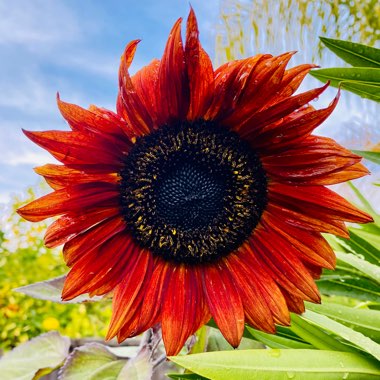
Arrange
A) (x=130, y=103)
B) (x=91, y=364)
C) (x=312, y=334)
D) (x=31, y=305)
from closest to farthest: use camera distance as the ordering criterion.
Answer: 1. (x=130, y=103)
2. (x=312, y=334)
3. (x=91, y=364)
4. (x=31, y=305)

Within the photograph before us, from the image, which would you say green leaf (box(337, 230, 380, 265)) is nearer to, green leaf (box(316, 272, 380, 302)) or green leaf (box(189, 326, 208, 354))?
green leaf (box(316, 272, 380, 302))

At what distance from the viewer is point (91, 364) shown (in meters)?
0.57

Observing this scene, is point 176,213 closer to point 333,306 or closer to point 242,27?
point 333,306

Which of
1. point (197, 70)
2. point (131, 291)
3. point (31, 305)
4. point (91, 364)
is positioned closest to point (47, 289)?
point (91, 364)

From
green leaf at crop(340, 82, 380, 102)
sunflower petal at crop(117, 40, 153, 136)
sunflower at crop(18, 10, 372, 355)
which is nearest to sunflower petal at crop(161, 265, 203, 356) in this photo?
sunflower at crop(18, 10, 372, 355)

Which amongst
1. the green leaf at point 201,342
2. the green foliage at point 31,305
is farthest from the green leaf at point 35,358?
the green foliage at point 31,305

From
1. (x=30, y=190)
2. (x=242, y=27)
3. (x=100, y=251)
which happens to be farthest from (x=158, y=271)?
(x=30, y=190)

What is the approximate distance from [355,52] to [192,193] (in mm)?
221

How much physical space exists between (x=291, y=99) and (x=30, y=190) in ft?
5.12

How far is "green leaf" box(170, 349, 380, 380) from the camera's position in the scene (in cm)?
35

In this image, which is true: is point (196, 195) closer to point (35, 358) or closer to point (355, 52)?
point (355, 52)

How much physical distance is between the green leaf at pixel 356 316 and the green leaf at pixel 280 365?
56 millimetres

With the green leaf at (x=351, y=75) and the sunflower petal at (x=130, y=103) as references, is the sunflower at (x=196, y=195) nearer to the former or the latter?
the sunflower petal at (x=130, y=103)

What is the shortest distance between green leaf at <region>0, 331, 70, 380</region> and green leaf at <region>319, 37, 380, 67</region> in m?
0.43
